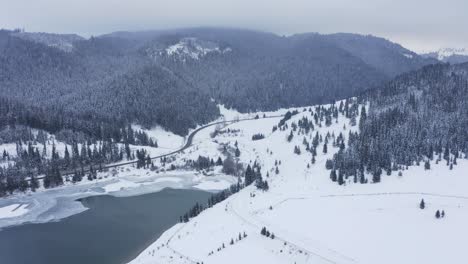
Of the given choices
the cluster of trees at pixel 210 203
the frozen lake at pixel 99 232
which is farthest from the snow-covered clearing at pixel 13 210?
the cluster of trees at pixel 210 203

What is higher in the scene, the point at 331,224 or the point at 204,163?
the point at 331,224

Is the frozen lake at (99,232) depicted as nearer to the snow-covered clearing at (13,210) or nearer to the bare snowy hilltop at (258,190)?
the bare snowy hilltop at (258,190)

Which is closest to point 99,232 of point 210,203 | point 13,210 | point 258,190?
point 210,203

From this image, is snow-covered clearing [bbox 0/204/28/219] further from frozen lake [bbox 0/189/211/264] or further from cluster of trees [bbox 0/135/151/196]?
cluster of trees [bbox 0/135/151/196]

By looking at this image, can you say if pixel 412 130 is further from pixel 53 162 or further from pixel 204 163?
pixel 53 162

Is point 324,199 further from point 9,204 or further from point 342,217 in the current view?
point 9,204
